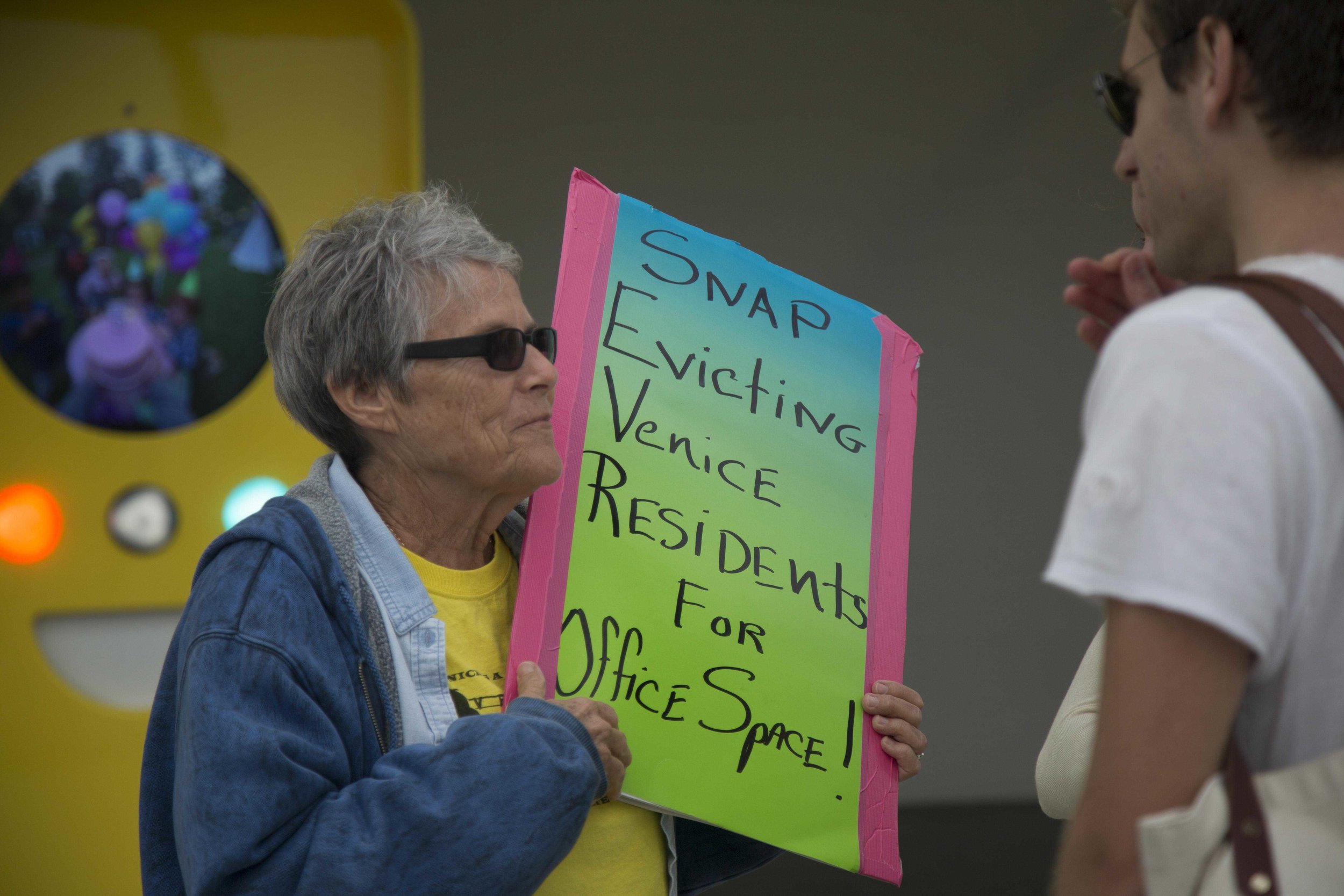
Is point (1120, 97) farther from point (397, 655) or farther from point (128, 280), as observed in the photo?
point (128, 280)

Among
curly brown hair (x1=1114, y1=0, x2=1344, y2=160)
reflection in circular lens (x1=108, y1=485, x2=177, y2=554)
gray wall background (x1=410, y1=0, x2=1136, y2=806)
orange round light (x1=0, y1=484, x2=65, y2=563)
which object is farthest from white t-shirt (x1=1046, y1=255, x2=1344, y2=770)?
gray wall background (x1=410, y1=0, x2=1136, y2=806)

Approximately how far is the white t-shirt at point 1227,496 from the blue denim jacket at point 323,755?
71 centimetres

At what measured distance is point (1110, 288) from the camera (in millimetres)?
1100

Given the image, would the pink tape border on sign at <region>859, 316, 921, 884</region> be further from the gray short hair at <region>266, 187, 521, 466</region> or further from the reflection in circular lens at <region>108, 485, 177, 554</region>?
the reflection in circular lens at <region>108, 485, 177, 554</region>

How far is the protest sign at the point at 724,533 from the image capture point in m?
1.49

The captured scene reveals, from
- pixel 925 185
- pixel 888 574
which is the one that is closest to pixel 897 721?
pixel 888 574

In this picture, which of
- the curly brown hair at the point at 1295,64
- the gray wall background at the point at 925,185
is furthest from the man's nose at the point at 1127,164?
the gray wall background at the point at 925,185

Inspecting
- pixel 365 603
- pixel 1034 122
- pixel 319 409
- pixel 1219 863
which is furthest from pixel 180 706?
pixel 1034 122

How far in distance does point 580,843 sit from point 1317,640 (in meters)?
0.97

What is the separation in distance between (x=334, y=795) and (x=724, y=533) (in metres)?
0.60

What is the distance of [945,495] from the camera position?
4066 mm

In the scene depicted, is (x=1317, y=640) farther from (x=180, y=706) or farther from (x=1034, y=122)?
(x=1034, y=122)

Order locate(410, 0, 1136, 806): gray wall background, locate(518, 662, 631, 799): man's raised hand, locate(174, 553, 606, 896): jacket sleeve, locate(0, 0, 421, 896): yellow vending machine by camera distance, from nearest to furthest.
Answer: locate(174, 553, 606, 896): jacket sleeve < locate(518, 662, 631, 799): man's raised hand < locate(0, 0, 421, 896): yellow vending machine < locate(410, 0, 1136, 806): gray wall background

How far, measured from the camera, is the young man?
0.73 meters
